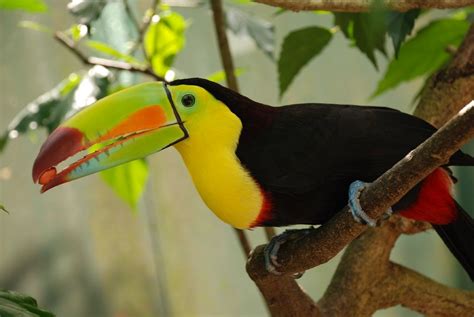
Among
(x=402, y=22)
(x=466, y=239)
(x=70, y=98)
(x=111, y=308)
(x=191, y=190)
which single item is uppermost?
(x=402, y=22)

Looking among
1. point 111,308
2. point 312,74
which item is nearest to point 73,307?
point 111,308

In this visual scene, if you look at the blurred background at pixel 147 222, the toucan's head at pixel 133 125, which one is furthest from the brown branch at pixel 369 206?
the blurred background at pixel 147 222

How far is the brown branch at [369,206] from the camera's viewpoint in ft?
2.52

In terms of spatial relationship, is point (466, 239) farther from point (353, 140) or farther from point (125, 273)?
point (125, 273)

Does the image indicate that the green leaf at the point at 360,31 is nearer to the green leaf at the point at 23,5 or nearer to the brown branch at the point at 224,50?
the brown branch at the point at 224,50

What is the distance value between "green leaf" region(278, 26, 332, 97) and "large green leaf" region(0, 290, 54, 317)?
2.15 ft

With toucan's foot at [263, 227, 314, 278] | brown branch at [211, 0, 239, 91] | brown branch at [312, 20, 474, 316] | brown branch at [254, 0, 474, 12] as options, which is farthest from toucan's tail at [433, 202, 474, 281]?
brown branch at [211, 0, 239, 91]

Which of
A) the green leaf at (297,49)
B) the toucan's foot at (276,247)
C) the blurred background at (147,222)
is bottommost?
the blurred background at (147,222)

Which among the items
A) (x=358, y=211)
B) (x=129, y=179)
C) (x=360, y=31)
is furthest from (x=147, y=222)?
(x=358, y=211)

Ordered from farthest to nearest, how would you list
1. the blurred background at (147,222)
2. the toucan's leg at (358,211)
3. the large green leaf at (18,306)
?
1. the blurred background at (147,222)
2. the toucan's leg at (358,211)
3. the large green leaf at (18,306)

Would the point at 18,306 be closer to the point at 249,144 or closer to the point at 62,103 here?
the point at 249,144

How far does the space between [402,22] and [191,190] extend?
4.72 feet

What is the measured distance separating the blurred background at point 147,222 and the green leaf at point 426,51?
0.66 meters

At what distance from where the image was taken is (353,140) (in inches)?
41.3
